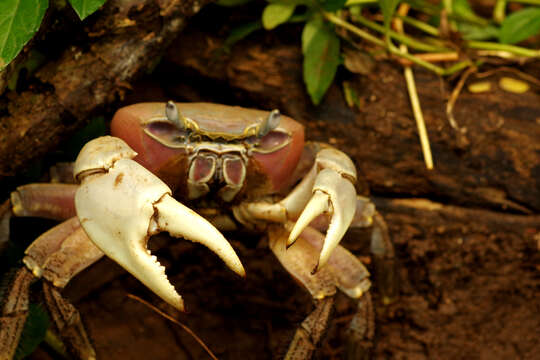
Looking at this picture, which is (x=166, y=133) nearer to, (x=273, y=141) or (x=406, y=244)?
(x=273, y=141)

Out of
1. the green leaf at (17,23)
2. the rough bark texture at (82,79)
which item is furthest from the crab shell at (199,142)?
the green leaf at (17,23)

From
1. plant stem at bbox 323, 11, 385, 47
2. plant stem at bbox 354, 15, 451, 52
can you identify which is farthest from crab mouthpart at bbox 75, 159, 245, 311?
plant stem at bbox 354, 15, 451, 52

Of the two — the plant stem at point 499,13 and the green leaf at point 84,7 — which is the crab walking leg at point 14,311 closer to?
the green leaf at point 84,7

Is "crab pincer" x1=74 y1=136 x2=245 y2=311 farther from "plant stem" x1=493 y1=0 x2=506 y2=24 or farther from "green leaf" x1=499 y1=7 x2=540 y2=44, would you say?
"plant stem" x1=493 y1=0 x2=506 y2=24

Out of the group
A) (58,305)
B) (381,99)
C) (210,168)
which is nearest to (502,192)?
(381,99)

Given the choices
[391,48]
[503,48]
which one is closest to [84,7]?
[391,48]
